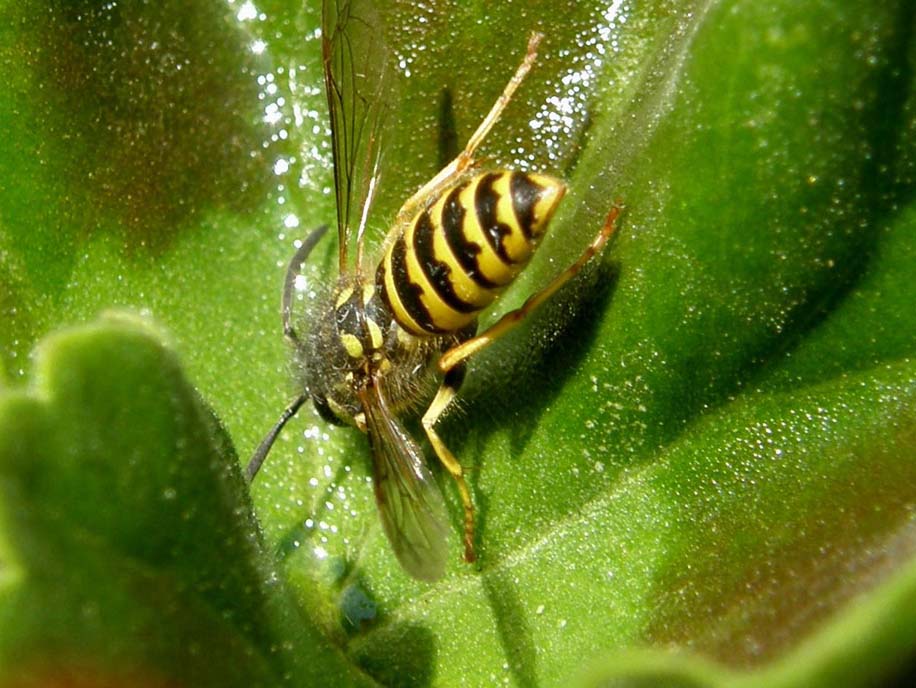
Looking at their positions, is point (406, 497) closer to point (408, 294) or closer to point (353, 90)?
point (408, 294)

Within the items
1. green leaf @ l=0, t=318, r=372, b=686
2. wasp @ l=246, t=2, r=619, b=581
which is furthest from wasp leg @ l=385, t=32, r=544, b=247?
green leaf @ l=0, t=318, r=372, b=686

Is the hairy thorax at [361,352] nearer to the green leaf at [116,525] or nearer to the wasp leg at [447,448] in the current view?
the wasp leg at [447,448]

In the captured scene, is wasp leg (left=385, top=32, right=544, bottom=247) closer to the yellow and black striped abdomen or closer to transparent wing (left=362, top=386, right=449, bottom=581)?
the yellow and black striped abdomen

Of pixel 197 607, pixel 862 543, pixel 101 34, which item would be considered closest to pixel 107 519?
pixel 197 607

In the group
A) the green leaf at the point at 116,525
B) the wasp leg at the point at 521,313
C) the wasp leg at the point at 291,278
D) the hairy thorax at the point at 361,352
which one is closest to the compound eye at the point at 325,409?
the hairy thorax at the point at 361,352

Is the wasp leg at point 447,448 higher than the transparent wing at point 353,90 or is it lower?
lower

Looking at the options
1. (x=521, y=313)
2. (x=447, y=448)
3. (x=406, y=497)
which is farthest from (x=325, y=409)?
(x=521, y=313)
